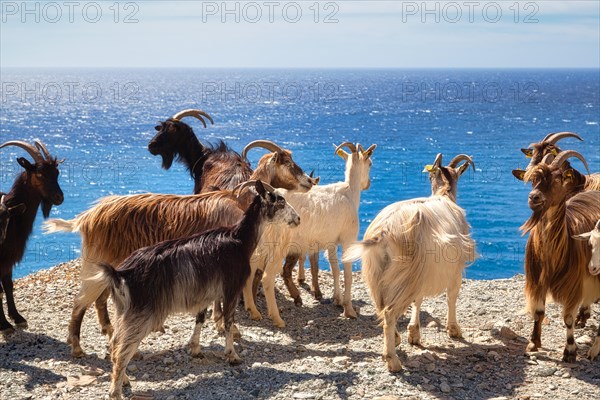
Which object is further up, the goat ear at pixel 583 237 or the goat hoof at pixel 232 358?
the goat ear at pixel 583 237

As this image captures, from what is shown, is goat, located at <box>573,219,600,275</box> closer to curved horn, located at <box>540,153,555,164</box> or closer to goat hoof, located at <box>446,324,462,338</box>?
curved horn, located at <box>540,153,555,164</box>

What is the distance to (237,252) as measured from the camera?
686 cm

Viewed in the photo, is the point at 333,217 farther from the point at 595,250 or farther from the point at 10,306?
the point at 10,306

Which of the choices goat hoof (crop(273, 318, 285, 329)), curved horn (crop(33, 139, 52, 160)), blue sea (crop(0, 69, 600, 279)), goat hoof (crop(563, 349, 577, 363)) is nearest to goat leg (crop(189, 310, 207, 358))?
goat hoof (crop(273, 318, 285, 329))

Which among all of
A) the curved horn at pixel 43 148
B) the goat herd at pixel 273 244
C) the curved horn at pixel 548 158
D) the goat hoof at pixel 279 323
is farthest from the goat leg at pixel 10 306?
the curved horn at pixel 548 158

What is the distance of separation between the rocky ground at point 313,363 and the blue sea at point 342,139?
10.2 metres

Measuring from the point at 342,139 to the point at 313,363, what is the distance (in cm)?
4280

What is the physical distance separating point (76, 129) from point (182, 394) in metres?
54.4

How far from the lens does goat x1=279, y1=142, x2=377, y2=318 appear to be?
346 inches

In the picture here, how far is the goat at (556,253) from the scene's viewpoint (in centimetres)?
720

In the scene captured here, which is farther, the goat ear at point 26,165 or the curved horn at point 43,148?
the curved horn at point 43,148

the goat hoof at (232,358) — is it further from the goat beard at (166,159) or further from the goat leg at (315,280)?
the goat beard at (166,159)

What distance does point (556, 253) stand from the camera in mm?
7359

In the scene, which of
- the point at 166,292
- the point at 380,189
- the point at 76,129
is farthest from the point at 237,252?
the point at 76,129
